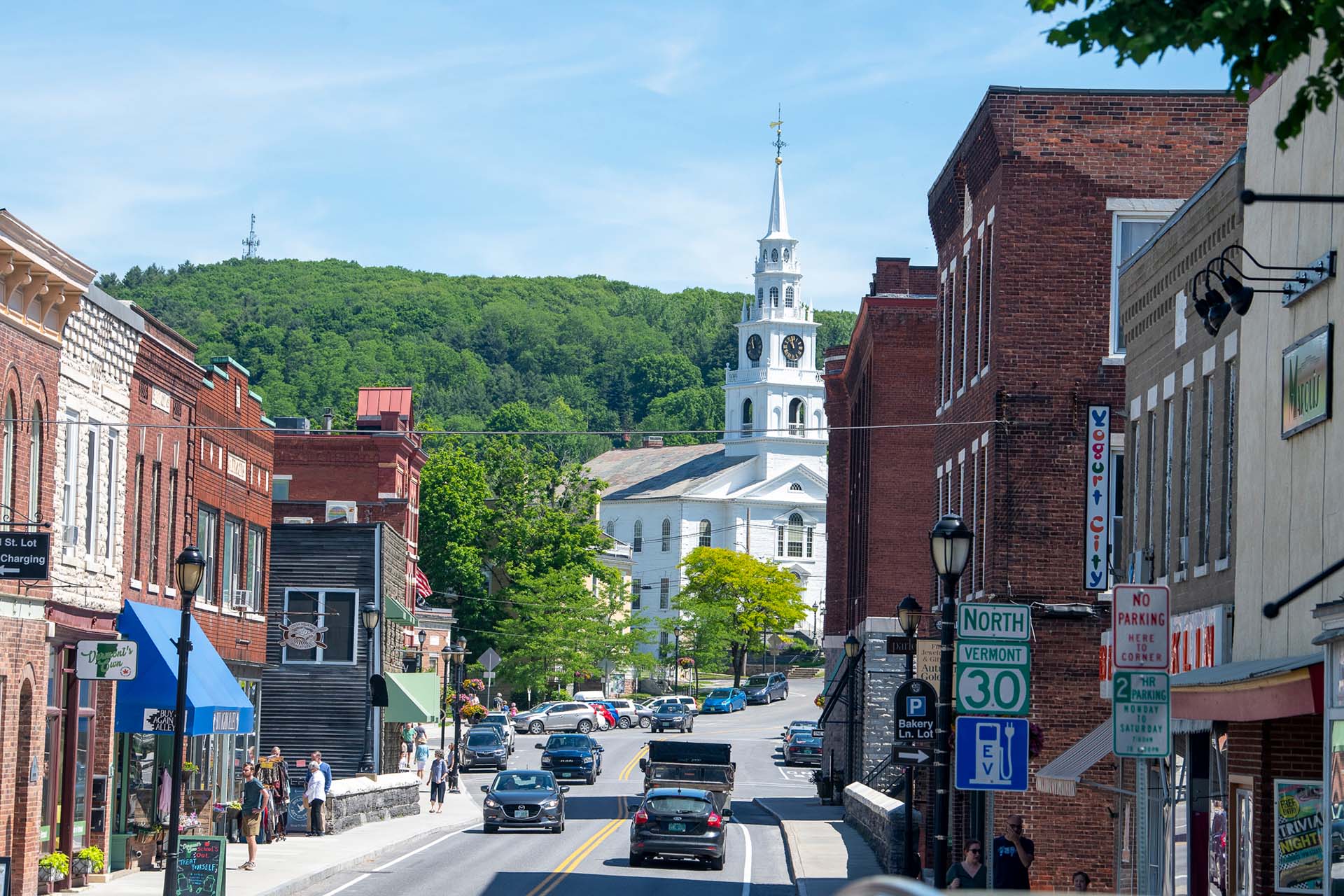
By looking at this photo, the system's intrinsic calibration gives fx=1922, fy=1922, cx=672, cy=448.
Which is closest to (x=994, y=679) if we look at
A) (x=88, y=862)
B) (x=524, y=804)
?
(x=88, y=862)

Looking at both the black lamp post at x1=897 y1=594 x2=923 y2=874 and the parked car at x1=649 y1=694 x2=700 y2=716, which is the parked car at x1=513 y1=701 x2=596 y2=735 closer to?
the parked car at x1=649 y1=694 x2=700 y2=716

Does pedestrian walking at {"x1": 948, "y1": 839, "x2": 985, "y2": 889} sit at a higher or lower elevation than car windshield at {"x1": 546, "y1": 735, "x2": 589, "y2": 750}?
higher

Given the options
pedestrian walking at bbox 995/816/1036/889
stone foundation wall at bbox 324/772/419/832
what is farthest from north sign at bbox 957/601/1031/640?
stone foundation wall at bbox 324/772/419/832

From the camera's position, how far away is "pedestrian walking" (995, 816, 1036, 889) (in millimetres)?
21609

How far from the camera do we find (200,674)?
33.4 m

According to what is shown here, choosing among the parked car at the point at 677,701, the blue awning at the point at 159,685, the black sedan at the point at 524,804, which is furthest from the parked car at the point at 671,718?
the blue awning at the point at 159,685

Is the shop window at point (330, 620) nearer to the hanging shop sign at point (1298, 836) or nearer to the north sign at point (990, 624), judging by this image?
the north sign at point (990, 624)

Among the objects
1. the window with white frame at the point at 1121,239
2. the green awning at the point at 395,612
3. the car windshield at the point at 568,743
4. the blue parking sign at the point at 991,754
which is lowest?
the car windshield at the point at 568,743

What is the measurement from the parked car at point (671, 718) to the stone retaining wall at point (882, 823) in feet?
139

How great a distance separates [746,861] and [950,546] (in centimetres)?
1747

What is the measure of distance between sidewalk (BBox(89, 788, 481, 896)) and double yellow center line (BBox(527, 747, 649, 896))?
11.0 feet

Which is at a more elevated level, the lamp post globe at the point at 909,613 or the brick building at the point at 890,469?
the brick building at the point at 890,469

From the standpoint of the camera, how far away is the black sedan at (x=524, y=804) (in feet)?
139

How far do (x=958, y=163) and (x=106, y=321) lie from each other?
15.5 meters
